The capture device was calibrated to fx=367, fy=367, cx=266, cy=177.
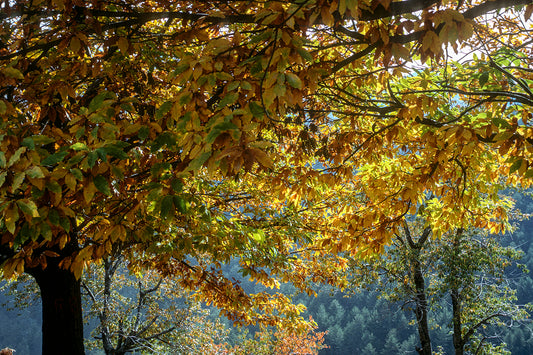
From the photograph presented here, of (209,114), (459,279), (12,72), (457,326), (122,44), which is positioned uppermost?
(459,279)

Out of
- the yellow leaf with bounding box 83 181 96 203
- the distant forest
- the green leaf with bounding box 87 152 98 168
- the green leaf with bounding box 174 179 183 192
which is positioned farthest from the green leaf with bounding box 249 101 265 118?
the distant forest

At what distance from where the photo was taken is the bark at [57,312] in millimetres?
4375

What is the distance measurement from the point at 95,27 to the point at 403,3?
174cm

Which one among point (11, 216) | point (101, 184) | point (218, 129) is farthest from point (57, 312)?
point (218, 129)

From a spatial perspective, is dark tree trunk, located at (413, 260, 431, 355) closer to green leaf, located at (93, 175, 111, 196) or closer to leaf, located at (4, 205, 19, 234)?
green leaf, located at (93, 175, 111, 196)

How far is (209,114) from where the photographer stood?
200cm

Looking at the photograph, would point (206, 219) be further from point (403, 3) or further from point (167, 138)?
point (403, 3)

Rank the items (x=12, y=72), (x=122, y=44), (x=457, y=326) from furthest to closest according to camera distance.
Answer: (x=457, y=326)
(x=122, y=44)
(x=12, y=72)

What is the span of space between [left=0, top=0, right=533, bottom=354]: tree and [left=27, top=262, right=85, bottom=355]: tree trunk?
0.06 feet

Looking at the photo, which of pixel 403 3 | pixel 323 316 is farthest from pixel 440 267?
pixel 323 316

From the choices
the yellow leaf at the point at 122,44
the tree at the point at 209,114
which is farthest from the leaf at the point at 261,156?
the yellow leaf at the point at 122,44

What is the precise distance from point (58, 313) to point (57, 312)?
2cm

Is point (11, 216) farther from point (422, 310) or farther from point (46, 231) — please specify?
point (422, 310)

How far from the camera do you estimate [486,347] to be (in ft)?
34.5
